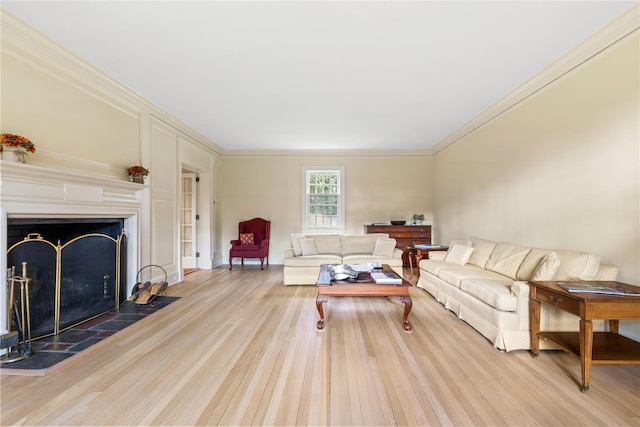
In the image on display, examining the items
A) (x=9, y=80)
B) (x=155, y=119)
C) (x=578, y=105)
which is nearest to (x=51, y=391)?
(x=9, y=80)

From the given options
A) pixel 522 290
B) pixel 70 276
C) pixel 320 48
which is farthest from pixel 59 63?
pixel 522 290

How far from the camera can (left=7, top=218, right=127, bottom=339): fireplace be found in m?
2.56

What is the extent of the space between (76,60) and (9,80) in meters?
0.71

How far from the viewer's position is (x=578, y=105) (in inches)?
115

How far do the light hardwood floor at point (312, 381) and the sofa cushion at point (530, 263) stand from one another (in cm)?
88

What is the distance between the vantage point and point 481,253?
4051mm

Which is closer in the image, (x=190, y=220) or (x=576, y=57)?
(x=576, y=57)

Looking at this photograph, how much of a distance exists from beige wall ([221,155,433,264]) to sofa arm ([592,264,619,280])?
470 cm

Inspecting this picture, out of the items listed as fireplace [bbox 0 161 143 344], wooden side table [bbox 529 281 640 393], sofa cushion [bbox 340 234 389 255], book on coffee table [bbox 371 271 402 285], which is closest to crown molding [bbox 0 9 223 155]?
fireplace [bbox 0 161 143 344]

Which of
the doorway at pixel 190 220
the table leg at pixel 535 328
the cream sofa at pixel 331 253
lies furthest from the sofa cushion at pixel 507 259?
the doorway at pixel 190 220

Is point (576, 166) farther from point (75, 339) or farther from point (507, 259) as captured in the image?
point (75, 339)

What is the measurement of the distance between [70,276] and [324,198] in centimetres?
518

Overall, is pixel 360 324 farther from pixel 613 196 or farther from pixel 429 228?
pixel 429 228

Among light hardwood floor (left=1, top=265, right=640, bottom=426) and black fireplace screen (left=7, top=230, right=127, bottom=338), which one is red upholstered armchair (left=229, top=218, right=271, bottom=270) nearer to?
black fireplace screen (left=7, top=230, right=127, bottom=338)
